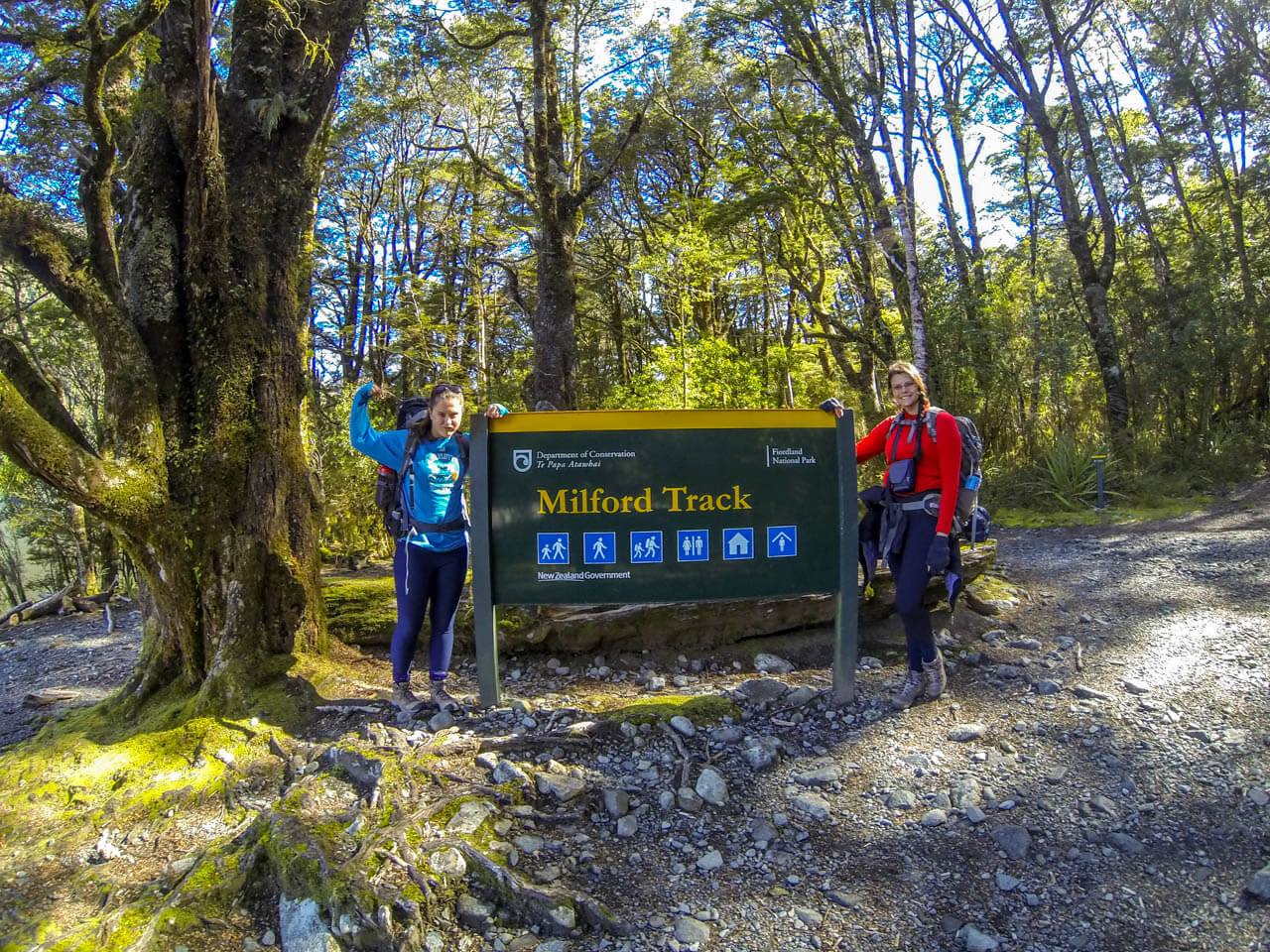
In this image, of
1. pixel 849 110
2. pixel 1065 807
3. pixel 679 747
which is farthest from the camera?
pixel 849 110

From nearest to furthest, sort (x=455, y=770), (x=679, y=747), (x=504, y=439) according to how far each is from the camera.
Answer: (x=455, y=770), (x=679, y=747), (x=504, y=439)

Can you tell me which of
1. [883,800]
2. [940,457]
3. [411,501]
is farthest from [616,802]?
[940,457]

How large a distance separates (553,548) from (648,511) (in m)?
0.55

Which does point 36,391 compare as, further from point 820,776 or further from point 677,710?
point 820,776

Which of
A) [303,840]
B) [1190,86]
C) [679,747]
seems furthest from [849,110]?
[303,840]

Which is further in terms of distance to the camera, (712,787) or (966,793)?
(712,787)

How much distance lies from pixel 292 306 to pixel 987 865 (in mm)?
4523

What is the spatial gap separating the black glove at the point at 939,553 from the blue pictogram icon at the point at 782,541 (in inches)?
27.9

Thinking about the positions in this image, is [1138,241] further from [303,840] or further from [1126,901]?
[303,840]

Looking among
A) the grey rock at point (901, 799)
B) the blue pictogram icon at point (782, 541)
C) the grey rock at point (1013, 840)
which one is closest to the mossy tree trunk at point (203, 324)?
the blue pictogram icon at point (782, 541)

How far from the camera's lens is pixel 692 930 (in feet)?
8.11

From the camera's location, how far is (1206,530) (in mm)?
8602

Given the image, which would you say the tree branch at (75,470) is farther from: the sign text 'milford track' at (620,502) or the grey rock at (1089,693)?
the grey rock at (1089,693)

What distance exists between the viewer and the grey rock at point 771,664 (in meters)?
4.88
